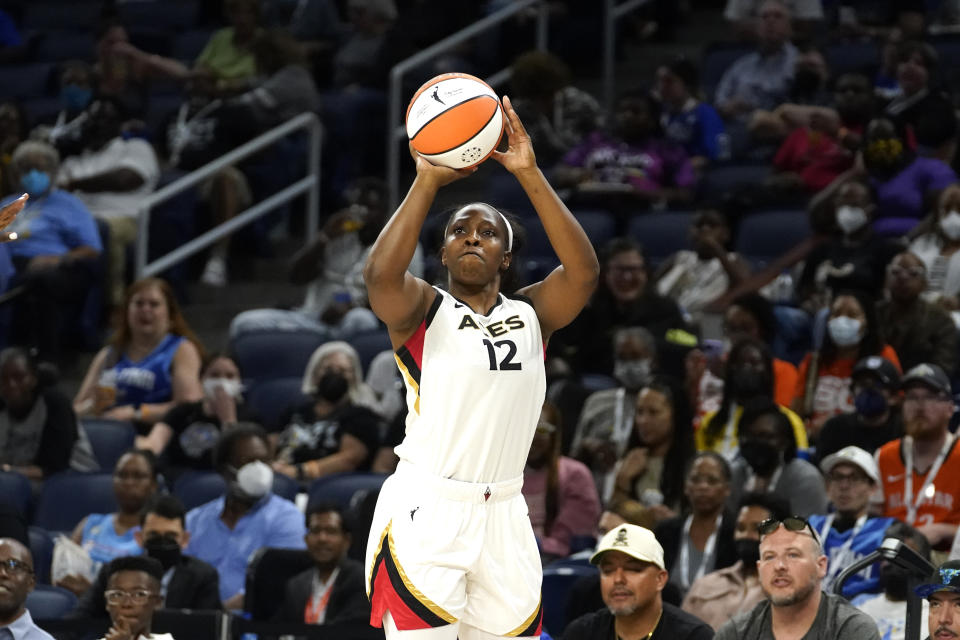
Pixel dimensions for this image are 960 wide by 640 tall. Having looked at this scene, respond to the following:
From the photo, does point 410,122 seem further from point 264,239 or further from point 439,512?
point 264,239

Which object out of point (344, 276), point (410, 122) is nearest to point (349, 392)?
point (344, 276)

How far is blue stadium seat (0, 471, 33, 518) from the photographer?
8.49m

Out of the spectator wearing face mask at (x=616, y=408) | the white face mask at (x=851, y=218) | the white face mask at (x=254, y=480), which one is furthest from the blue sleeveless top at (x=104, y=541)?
the white face mask at (x=851, y=218)

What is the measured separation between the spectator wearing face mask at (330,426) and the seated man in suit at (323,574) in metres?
1.34

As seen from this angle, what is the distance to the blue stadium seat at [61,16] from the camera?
14055mm

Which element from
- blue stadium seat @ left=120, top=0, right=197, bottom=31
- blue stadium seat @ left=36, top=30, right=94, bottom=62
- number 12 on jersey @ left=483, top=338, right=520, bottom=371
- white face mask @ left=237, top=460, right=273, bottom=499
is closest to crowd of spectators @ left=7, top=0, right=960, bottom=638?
white face mask @ left=237, top=460, right=273, bottom=499

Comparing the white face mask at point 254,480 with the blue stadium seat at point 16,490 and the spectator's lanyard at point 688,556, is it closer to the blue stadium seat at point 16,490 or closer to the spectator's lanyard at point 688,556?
the blue stadium seat at point 16,490

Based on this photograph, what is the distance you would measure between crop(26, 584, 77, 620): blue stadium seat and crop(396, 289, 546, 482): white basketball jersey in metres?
3.22

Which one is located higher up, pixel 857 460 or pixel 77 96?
pixel 77 96

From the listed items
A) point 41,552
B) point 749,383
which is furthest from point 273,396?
point 749,383

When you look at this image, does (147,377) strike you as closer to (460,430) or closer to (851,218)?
(851,218)

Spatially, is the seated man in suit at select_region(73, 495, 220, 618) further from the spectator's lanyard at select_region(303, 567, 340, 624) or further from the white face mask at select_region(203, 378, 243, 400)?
the white face mask at select_region(203, 378, 243, 400)

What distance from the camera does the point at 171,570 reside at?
7.54m

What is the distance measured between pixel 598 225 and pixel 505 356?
583 cm
